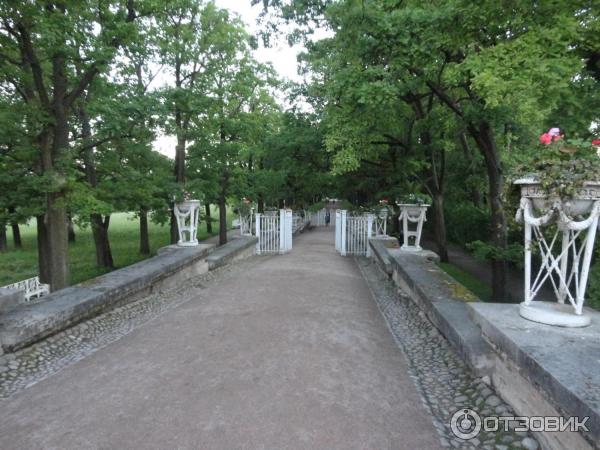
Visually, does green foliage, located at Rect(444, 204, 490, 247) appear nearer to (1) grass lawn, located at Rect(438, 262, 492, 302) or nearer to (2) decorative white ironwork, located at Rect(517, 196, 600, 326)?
(1) grass lawn, located at Rect(438, 262, 492, 302)

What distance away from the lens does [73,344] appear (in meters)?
4.29

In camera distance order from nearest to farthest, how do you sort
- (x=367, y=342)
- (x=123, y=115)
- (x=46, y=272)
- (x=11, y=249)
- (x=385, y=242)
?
(x=367, y=342)
(x=123, y=115)
(x=46, y=272)
(x=385, y=242)
(x=11, y=249)

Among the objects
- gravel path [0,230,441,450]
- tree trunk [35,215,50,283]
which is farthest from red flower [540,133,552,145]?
tree trunk [35,215,50,283]

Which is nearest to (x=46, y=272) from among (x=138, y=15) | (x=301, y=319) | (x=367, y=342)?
(x=138, y=15)

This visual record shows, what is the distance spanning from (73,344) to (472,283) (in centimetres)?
Result: 930

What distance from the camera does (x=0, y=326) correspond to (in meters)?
3.87

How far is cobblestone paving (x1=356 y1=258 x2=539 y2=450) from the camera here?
A: 258 centimetres

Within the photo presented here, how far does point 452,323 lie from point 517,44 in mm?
3779

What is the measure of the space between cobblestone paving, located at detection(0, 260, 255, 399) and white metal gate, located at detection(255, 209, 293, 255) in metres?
7.47

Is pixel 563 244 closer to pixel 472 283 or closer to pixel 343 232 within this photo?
pixel 472 283

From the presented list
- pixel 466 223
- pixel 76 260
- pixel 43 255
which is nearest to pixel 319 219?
pixel 466 223

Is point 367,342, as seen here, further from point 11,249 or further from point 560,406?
point 11,249

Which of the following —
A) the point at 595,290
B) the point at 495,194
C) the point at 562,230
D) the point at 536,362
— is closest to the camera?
the point at 536,362

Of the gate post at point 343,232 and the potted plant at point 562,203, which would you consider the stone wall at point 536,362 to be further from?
the gate post at point 343,232
